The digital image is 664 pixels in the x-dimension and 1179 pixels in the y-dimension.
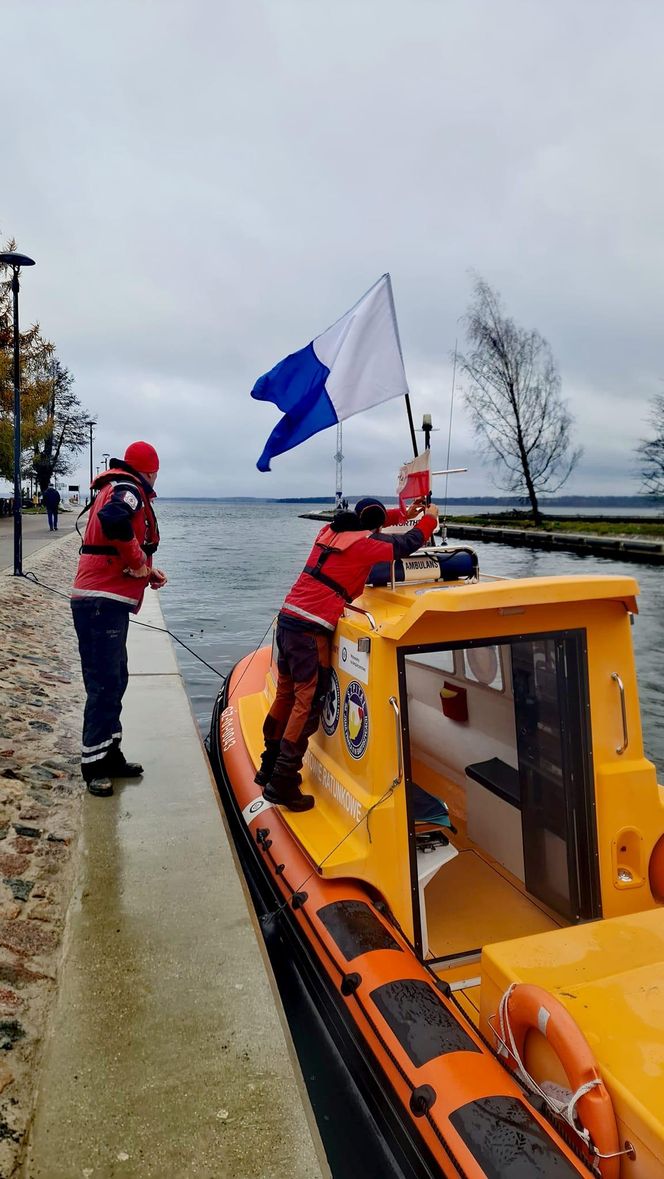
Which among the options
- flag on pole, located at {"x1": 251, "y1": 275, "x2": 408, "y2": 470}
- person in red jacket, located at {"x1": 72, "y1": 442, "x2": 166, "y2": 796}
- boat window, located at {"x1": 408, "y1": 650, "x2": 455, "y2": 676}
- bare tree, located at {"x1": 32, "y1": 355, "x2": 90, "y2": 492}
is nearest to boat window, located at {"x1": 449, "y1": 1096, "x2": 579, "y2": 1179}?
boat window, located at {"x1": 408, "y1": 650, "x2": 455, "y2": 676}

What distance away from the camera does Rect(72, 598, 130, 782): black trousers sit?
4.77 metres

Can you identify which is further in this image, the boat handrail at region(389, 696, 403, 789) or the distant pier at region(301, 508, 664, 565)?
the distant pier at region(301, 508, 664, 565)

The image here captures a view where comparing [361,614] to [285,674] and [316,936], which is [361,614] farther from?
[316,936]

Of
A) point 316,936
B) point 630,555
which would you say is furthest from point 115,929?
point 630,555

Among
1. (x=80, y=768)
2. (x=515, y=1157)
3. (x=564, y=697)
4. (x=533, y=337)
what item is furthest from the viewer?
(x=533, y=337)

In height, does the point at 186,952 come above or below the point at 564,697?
below

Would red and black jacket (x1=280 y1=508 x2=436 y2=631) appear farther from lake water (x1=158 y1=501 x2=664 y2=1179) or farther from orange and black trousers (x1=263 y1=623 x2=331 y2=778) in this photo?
lake water (x1=158 y1=501 x2=664 y2=1179)

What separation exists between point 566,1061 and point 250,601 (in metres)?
19.0

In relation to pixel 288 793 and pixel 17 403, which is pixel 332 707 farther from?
pixel 17 403

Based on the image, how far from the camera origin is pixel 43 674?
824 centimetres

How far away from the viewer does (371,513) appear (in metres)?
4.41

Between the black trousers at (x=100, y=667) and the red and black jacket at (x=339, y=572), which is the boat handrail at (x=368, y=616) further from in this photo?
the black trousers at (x=100, y=667)

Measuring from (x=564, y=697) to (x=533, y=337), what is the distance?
136ft

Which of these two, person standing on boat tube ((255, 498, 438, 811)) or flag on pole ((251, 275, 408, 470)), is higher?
flag on pole ((251, 275, 408, 470))
